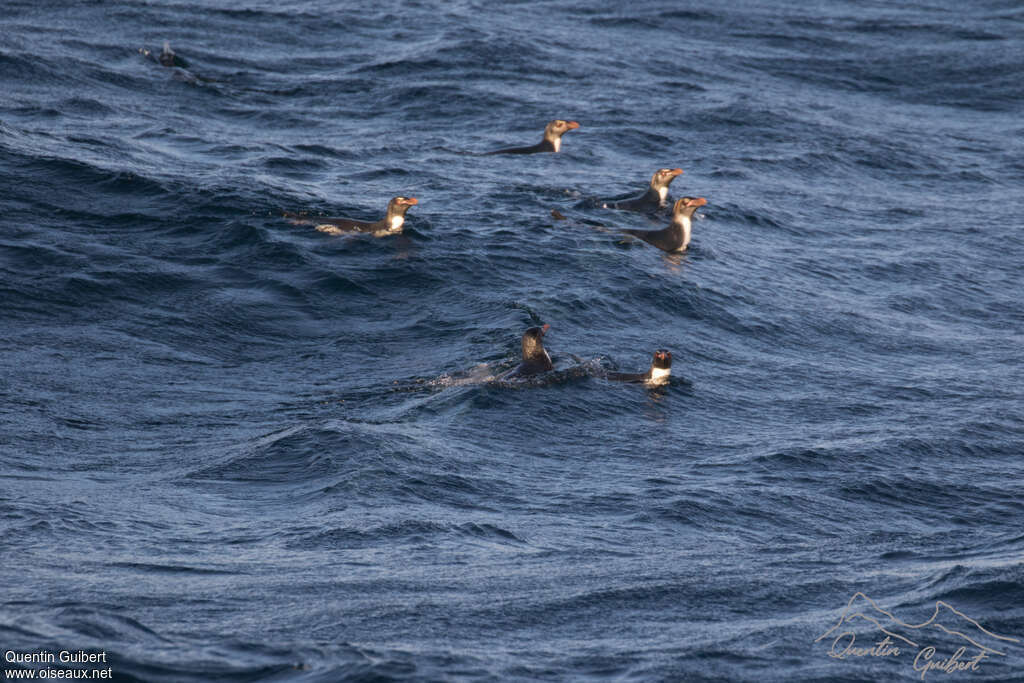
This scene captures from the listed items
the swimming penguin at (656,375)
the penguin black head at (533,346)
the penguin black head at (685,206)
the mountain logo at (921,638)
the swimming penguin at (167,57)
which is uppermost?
the swimming penguin at (167,57)

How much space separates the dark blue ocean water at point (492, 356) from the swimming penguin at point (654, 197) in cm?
37

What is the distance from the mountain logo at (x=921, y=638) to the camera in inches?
270

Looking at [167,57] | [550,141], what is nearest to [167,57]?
[167,57]

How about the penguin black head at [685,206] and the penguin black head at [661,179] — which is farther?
the penguin black head at [661,179]

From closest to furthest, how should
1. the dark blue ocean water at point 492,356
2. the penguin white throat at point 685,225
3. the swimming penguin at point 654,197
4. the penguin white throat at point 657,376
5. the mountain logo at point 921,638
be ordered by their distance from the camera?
the mountain logo at point 921,638 → the dark blue ocean water at point 492,356 → the penguin white throat at point 657,376 → the penguin white throat at point 685,225 → the swimming penguin at point 654,197

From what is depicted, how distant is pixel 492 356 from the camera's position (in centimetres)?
1248

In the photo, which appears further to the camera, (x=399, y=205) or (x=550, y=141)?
(x=550, y=141)

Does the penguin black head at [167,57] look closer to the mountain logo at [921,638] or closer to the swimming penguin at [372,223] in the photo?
the swimming penguin at [372,223]

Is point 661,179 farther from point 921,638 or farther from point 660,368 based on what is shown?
point 921,638

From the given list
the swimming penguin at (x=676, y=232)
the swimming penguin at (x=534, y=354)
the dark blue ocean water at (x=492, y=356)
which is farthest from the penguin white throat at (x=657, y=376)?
the swimming penguin at (x=676, y=232)

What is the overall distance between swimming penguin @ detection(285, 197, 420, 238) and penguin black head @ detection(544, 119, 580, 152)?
450cm

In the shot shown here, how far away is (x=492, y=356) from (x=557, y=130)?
7.73m

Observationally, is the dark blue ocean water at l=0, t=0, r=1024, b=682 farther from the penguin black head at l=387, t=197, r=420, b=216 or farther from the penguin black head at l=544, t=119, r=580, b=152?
the penguin black head at l=544, t=119, r=580, b=152

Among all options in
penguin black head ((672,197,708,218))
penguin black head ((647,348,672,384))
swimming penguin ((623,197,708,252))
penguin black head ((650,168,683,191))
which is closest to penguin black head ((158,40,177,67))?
penguin black head ((650,168,683,191))
